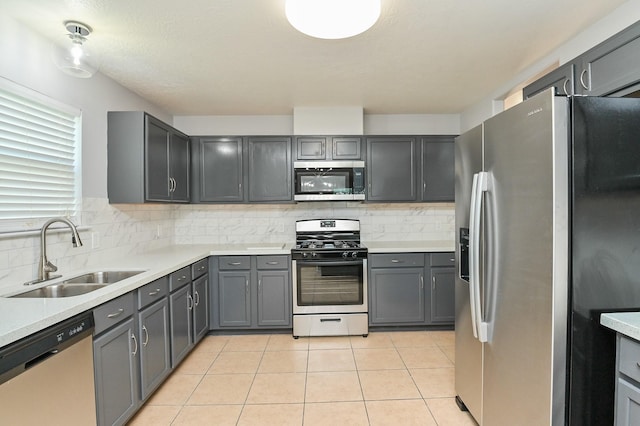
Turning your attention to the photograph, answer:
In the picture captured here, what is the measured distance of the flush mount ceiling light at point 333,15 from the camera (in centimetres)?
157

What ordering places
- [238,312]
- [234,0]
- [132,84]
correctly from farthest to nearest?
1. [238,312]
2. [132,84]
3. [234,0]

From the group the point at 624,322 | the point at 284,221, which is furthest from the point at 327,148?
the point at 624,322

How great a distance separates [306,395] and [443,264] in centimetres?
196

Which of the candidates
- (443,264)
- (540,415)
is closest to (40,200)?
(540,415)

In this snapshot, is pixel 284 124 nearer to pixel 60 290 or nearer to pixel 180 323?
pixel 180 323

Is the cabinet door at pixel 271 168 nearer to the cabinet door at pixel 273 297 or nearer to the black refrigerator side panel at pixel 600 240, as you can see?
the cabinet door at pixel 273 297

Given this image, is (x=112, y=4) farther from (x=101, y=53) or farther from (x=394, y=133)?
(x=394, y=133)

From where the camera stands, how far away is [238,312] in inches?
135

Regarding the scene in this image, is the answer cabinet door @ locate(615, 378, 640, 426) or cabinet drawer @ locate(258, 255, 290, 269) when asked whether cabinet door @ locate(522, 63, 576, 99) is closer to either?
cabinet door @ locate(615, 378, 640, 426)

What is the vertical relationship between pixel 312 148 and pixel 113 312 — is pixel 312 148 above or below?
above

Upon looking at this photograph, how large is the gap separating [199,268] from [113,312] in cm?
134

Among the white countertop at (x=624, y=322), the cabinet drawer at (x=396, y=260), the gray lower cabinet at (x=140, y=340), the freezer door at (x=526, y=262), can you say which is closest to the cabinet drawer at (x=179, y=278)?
the gray lower cabinet at (x=140, y=340)

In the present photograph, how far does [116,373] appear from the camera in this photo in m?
1.84

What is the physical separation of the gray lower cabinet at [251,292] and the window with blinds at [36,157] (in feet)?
4.88
